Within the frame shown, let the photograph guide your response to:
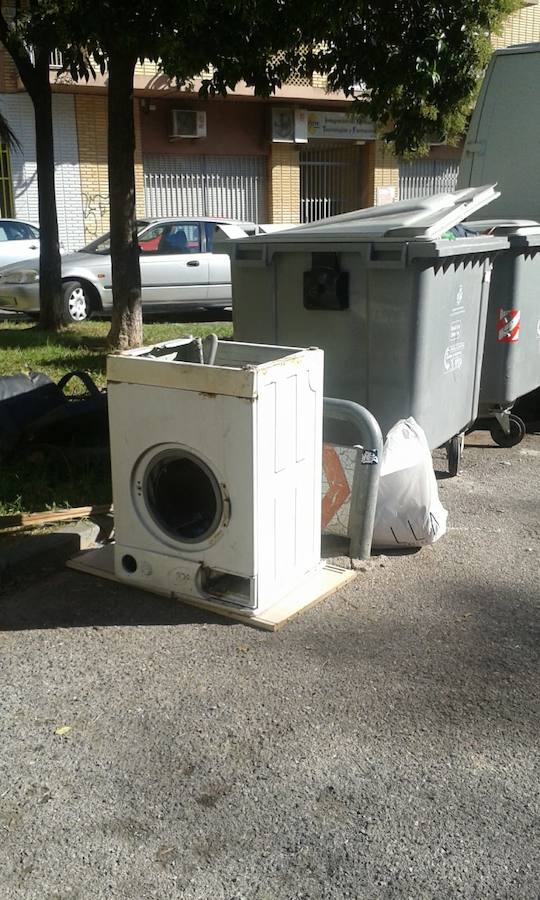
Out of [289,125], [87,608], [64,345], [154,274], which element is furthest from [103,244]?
[87,608]

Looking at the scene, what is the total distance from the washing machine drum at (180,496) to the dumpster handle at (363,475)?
80 cm

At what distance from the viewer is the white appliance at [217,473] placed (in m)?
4.01

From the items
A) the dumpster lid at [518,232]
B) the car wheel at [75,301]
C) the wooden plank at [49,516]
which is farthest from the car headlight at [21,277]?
the wooden plank at [49,516]

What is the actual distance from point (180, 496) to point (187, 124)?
1908 centimetres

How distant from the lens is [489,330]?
6.86 meters

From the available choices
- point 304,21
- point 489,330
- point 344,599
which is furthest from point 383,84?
point 344,599

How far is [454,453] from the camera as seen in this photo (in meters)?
6.45

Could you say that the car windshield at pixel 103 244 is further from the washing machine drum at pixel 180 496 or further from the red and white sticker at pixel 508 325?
the washing machine drum at pixel 180 496

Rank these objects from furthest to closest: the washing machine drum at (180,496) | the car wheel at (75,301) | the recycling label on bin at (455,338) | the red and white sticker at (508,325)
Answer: the car wheel at (75,301), the red and white sticker at (508,325), the recycling label on bin at (455,338), the washing machine drum at (180,496)

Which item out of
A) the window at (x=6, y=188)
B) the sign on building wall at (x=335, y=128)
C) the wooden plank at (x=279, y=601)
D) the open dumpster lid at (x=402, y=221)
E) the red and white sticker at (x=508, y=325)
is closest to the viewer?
the wooden plank at (x=279, y=601)

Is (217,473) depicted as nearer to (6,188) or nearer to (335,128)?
(6,188)

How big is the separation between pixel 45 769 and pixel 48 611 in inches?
50.0

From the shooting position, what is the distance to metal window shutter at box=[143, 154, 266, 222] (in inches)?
877

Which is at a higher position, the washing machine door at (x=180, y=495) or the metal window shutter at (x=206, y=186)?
the metal window shutter at (x=206, y=186)
